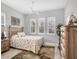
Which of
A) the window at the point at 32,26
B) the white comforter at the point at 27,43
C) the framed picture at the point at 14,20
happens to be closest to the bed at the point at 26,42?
the white comforter at the point at 27,43

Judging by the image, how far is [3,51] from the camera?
4875 mm

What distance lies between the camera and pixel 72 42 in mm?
2537

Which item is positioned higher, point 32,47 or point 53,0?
point 53,0

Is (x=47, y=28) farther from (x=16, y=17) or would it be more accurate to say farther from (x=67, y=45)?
(x=67, y=45)

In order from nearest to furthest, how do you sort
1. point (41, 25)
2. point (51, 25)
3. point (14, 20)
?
point (14, 20), point (51, 25), point (41, 25)

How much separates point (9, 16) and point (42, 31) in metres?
3.30

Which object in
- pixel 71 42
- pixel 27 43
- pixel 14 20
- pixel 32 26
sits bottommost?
pixel 27 43

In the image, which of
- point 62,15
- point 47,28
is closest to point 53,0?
point 62,15

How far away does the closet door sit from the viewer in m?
2.51

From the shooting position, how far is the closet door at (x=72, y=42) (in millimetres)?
2515

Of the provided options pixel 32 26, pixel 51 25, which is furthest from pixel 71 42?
pixel 32 26

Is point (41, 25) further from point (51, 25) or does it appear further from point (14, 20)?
point (14, 20)

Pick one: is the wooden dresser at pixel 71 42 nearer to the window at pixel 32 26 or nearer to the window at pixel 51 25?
the window at pixel 51 25

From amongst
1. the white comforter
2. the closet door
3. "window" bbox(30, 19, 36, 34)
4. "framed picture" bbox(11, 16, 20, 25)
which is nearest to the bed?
the white comforter
